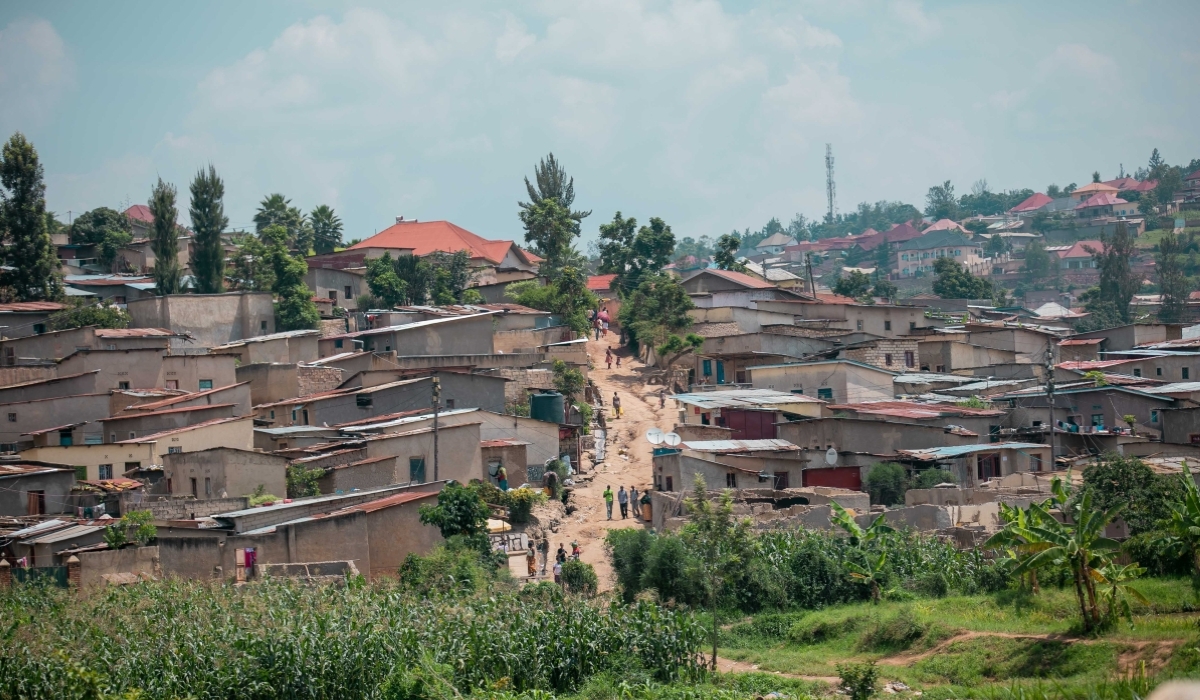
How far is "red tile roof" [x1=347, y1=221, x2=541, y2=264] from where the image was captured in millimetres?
58625

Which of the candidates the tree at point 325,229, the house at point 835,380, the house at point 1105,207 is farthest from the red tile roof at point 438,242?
the house at point 1105,207

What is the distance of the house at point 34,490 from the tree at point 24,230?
16.6m

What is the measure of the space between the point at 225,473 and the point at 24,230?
19955 mm

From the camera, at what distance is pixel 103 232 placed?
54656 millimetres

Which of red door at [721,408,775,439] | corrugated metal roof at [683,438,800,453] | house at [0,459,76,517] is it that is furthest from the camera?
red door at [721,408,775,439]

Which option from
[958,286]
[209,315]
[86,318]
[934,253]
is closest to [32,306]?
[86,318]

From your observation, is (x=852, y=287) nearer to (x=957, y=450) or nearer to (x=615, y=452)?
(x=615, y=452)

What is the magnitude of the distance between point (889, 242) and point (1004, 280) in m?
20.0

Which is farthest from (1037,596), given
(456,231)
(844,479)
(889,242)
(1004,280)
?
(889,242)

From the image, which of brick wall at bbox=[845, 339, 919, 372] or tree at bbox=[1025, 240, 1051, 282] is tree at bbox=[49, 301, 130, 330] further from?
tree at bbox=[1025, 240, 1051, 282]

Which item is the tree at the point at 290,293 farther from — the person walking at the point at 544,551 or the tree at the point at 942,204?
the tree at the point at 942,204

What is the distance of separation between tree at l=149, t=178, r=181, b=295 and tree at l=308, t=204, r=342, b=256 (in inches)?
560

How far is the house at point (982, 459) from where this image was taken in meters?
30.9

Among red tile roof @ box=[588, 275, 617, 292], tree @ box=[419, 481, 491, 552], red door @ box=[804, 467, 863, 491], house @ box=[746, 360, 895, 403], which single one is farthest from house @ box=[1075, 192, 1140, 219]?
tree @ box=[419, 481, 491, 552]
